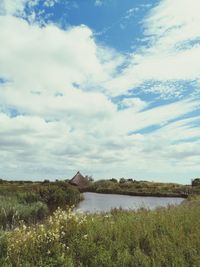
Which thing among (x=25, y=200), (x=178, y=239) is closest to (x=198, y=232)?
(x=178, y=239)

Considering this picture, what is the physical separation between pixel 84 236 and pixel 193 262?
7.07 ft

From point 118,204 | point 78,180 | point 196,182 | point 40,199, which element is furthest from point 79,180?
point 40,199

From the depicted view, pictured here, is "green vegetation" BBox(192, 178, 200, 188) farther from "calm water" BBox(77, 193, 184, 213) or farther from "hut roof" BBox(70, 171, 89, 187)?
"calm water" BBox(77, 193, 184, 213)

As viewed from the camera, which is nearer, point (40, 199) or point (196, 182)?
point (40, 199)

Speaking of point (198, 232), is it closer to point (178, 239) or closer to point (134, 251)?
point (178, 239)

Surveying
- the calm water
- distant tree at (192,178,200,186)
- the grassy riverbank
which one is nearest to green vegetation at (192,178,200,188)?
distant tree at (192,178,200,186)

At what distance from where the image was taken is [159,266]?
7215mm

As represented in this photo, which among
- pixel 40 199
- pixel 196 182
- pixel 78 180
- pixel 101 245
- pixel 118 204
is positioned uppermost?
pixel 196 182

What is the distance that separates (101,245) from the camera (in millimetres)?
8219

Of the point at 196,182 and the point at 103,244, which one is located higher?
the point at 196,182

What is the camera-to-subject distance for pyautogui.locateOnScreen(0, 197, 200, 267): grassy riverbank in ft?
24.5

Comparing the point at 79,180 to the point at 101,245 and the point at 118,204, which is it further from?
the point at 101,245

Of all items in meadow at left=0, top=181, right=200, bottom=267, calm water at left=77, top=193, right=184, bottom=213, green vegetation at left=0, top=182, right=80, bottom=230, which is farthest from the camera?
calm water at left=77, top=193, right=184, bottom=213

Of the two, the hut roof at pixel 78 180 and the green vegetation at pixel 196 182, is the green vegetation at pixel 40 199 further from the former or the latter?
the green vegetation at pixel 196 182
